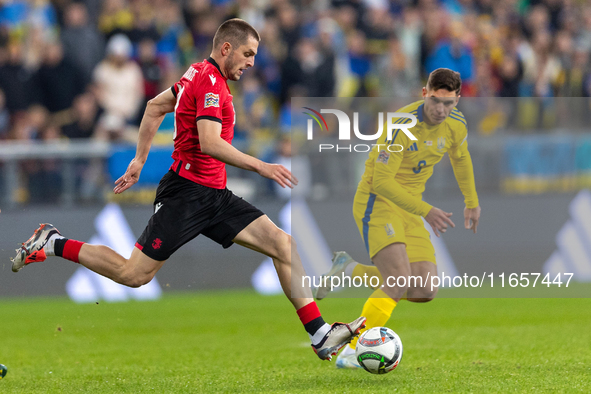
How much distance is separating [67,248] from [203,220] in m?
1.07

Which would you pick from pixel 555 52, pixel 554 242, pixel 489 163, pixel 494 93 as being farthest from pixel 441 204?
pixel 555 52

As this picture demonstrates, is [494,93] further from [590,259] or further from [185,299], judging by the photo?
[185,299]

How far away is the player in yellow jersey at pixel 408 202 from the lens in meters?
6.79

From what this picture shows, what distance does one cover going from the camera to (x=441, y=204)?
10125mm

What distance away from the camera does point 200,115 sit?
19.2 feet

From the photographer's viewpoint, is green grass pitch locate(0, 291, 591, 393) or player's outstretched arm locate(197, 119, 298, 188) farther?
green grass pitch locate(0, 291, 591, 393)

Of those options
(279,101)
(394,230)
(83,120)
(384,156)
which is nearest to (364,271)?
(394,230)

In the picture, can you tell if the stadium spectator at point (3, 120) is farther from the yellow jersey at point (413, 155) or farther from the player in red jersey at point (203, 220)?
the yellow jersey at point (413, 155)

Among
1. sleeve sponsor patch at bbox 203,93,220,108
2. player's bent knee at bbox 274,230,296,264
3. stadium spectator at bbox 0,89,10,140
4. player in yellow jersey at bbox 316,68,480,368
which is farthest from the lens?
stadium spectator at bbox 0,89,10,140

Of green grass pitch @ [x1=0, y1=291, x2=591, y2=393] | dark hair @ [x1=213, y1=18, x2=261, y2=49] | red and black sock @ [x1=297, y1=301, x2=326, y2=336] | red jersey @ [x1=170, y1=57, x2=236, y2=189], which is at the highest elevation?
dark hair @ [x1=213, y1=18, x2=261, y2=49]

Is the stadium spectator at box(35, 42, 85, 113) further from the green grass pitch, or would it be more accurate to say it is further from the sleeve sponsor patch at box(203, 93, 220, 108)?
the sleeve sponsor patch at box(203, 93, 220, 108)

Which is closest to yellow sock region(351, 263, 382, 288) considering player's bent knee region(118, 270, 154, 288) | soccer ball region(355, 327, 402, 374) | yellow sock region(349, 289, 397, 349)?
yellow sock region(349, 289, 397, 349)

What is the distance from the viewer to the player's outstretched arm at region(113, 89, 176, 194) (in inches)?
257

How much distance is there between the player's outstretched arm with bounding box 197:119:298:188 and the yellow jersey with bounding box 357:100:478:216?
149 cm
